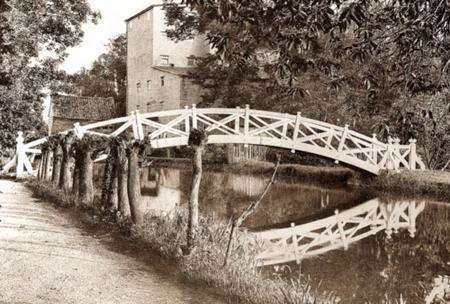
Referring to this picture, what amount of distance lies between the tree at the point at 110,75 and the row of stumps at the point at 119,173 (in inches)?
1610

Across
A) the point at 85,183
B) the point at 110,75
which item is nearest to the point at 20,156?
the point at 85,183

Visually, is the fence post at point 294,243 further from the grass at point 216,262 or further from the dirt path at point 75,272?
the dirt path at point 75,272

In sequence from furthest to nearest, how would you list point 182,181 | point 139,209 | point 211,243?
1. point 182,181
2. point 139,209
3. point 211,243

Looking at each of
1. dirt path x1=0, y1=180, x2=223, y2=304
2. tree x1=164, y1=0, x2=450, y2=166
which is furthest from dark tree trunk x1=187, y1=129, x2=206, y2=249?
tree x1=164, y1=0, x2=450, y2=166

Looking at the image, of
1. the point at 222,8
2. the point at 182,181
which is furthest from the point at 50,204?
the point at 182,181

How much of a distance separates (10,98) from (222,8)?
16.2 m

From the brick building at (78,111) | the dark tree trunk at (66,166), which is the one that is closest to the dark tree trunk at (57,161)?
the dark tree trunk at (66,166)

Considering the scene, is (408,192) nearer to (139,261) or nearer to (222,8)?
(139,261)

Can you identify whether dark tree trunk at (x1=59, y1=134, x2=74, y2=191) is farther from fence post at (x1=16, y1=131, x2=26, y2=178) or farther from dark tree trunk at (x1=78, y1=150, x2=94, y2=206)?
fence post at (x1=16, y1=131, x2=26, y2=178)

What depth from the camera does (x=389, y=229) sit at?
39.1 ft

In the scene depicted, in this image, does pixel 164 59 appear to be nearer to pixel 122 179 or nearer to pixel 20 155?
pixel 20 155

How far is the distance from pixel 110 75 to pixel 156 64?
656 inches

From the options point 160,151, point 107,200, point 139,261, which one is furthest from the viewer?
point 160,151

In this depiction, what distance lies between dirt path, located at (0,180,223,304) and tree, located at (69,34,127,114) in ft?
149
